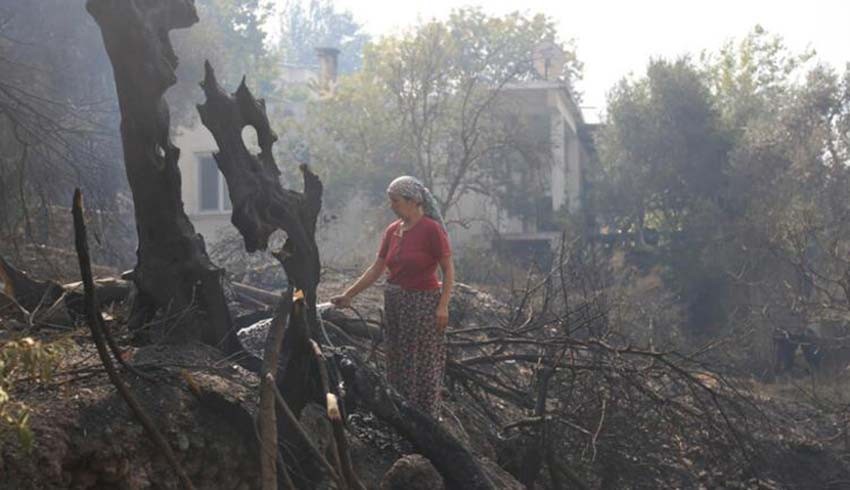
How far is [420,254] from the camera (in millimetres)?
8523

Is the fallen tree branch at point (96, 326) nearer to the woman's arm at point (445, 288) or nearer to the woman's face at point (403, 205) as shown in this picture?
the woman's face at point (403, 205)

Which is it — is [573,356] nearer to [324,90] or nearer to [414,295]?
[414,295]

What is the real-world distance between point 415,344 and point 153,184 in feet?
6.18

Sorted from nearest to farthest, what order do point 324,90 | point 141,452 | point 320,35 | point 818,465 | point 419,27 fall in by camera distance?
point 141,452 → point 818,465 → point 419,27 → point 324,90 → point 320,35

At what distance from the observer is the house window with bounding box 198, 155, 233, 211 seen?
39338 millimetres

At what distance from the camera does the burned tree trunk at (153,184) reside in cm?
859

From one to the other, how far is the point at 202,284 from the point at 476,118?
22097 millimetres

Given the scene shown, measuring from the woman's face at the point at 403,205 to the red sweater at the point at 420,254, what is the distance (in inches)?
3.9

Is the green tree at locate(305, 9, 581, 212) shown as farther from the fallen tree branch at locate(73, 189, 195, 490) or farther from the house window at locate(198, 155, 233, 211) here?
the fallen tree branch at locate(73, 189, 195, 490)

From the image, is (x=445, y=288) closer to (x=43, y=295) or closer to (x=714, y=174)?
(x=43, y=295)

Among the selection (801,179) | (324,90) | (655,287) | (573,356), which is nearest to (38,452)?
(573,356)

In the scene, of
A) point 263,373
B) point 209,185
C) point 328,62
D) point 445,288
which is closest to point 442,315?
point 445,288

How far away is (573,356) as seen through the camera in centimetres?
1020

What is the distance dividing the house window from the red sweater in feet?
102
